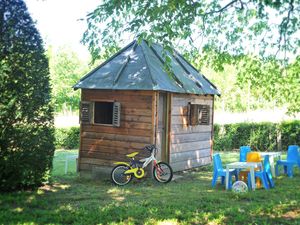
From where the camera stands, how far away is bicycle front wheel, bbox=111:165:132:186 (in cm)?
Result: 1052

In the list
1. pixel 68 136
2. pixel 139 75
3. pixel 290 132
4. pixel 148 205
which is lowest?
pixel 148 205

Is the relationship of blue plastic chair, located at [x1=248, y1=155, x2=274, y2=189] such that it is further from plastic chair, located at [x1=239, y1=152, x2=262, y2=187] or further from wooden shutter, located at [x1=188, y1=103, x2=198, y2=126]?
wooden shutter, located at [x1=188, y1=103, x2=198, y2=126]

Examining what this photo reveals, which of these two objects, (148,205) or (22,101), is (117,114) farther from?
(148,205)

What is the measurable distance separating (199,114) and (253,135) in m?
8.94

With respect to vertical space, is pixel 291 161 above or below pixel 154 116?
below

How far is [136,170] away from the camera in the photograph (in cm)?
1055

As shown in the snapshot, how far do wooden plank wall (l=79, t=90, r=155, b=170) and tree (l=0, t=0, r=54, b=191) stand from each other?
316cm

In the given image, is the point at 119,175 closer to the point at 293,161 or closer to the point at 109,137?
the point at 109,137

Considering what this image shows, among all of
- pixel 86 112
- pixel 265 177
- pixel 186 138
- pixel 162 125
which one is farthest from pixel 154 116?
pixel 265 177

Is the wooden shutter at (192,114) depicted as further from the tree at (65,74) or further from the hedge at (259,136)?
the tree at (65,74)

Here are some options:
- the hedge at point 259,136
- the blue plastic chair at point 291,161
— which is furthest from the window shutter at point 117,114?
the hedge at point 259,136

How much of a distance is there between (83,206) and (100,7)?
12.9 feet

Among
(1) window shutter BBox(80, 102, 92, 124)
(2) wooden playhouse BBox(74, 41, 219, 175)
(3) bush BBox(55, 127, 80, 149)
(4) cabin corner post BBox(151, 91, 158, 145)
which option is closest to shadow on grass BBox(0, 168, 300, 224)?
(4) cabin corner post BBox(151, 91, 158, 145)

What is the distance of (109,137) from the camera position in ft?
38.5
